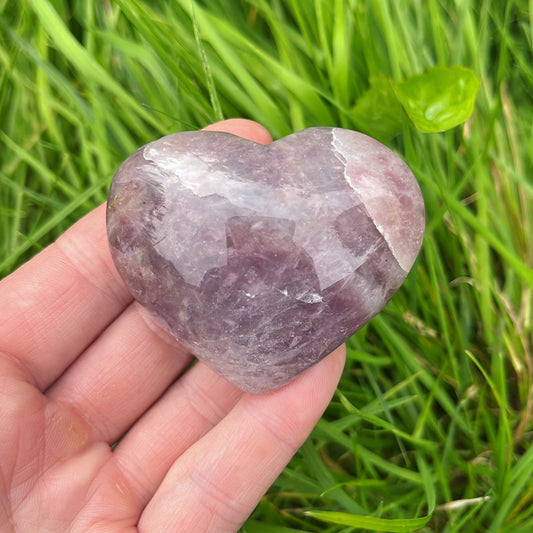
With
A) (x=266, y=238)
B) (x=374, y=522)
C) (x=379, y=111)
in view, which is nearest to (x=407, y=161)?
(x=379, y=111)

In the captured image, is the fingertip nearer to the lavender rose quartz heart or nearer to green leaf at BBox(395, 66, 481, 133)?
the lavender rose quartz heart

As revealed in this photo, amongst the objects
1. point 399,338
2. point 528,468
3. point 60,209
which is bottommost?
point 528,468

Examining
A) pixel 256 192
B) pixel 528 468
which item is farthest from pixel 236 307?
pixel 528 468

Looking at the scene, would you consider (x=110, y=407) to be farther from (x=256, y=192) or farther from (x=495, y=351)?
(x=495, y=351)

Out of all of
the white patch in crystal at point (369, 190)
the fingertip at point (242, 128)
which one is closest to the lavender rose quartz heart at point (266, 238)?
the white patch in crystal at point (369, 190)

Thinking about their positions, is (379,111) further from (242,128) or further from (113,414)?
(113,414)

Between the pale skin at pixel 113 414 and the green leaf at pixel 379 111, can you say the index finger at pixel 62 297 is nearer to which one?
the pale skin at pixel 113 414

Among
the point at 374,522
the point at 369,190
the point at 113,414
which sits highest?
the point at 369,190
